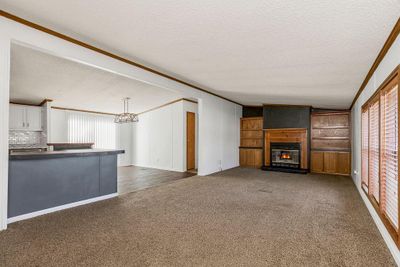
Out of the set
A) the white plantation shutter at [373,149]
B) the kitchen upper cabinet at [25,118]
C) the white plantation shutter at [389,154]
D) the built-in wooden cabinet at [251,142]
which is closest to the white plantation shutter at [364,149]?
the white plantation shutter at [373,149]

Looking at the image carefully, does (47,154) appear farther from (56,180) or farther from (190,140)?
(190,140)

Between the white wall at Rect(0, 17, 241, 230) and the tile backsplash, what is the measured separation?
15.5 feet

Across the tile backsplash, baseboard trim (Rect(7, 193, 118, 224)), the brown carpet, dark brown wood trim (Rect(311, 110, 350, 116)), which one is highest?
dark brown wood trim (Rect(311, 110, 350, 116))

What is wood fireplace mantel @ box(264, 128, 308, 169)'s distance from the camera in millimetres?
7660

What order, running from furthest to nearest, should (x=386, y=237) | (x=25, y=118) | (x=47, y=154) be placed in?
(x=25, y=118) → (x=47, y=154) → (x=386, y=237)

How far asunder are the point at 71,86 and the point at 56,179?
9.94 feet

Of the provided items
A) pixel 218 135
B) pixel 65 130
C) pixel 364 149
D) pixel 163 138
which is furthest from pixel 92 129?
pixel 364 149

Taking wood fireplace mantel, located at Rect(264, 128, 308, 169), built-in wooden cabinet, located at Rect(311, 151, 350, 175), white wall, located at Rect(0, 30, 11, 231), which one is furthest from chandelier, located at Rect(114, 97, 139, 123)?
built-in wooden cabinet, located at Rect(311, 151, 350, 175)

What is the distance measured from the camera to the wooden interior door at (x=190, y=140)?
8070mm

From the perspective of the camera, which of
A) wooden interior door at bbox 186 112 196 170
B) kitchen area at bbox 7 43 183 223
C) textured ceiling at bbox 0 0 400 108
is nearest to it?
textured ceiling at bbox 0 0 400 108

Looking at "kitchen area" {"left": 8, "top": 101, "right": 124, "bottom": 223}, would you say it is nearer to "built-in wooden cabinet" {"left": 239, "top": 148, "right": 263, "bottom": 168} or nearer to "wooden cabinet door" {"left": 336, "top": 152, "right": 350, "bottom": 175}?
"built-in wooden cabinet" {"left": 239, "top": 148, "right": 263, "bottom": 168}

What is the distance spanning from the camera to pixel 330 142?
749 cm

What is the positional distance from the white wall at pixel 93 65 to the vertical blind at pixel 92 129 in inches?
175

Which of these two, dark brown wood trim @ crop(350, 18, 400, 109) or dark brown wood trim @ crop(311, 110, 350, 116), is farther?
dark brown wood trim @ crop(311, 110, 350, 116)
